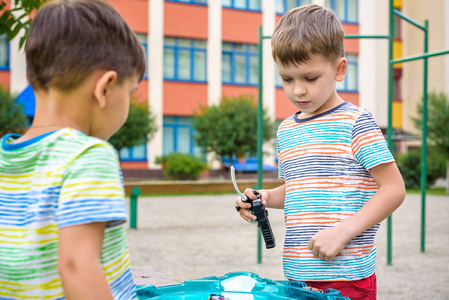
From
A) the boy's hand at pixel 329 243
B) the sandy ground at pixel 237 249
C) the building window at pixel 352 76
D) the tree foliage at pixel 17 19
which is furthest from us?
the building window at pixel 352 76

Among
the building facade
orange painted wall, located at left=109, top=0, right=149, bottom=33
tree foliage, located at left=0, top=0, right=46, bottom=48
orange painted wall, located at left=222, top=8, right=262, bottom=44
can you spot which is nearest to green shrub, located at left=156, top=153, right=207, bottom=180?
the building facade

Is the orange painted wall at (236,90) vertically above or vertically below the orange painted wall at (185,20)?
below

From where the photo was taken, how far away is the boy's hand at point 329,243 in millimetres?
1333

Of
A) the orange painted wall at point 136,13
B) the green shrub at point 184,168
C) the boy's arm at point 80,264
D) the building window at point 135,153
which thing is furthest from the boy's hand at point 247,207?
the orange painted wall at point 136,13

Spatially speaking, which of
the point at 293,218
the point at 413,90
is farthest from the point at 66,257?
the point at 413,90

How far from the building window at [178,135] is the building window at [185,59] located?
1586 mm

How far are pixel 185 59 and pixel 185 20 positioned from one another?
1447 millimetres

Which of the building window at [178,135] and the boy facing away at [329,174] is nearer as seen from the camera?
the boy facing away at [329,174]

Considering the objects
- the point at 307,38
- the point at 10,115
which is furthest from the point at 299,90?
the point at 10,115

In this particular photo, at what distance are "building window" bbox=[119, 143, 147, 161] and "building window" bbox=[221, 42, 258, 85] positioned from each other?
4237 millimetres

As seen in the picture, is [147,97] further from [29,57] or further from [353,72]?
[29,57]

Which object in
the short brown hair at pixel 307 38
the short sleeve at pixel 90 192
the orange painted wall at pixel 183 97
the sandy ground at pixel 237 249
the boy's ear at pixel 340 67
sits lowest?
the sandy ground at pixel 237 249

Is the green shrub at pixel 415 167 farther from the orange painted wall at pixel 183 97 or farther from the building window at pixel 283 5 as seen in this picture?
the building window at pixel 283 5

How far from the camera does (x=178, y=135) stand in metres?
19.5
